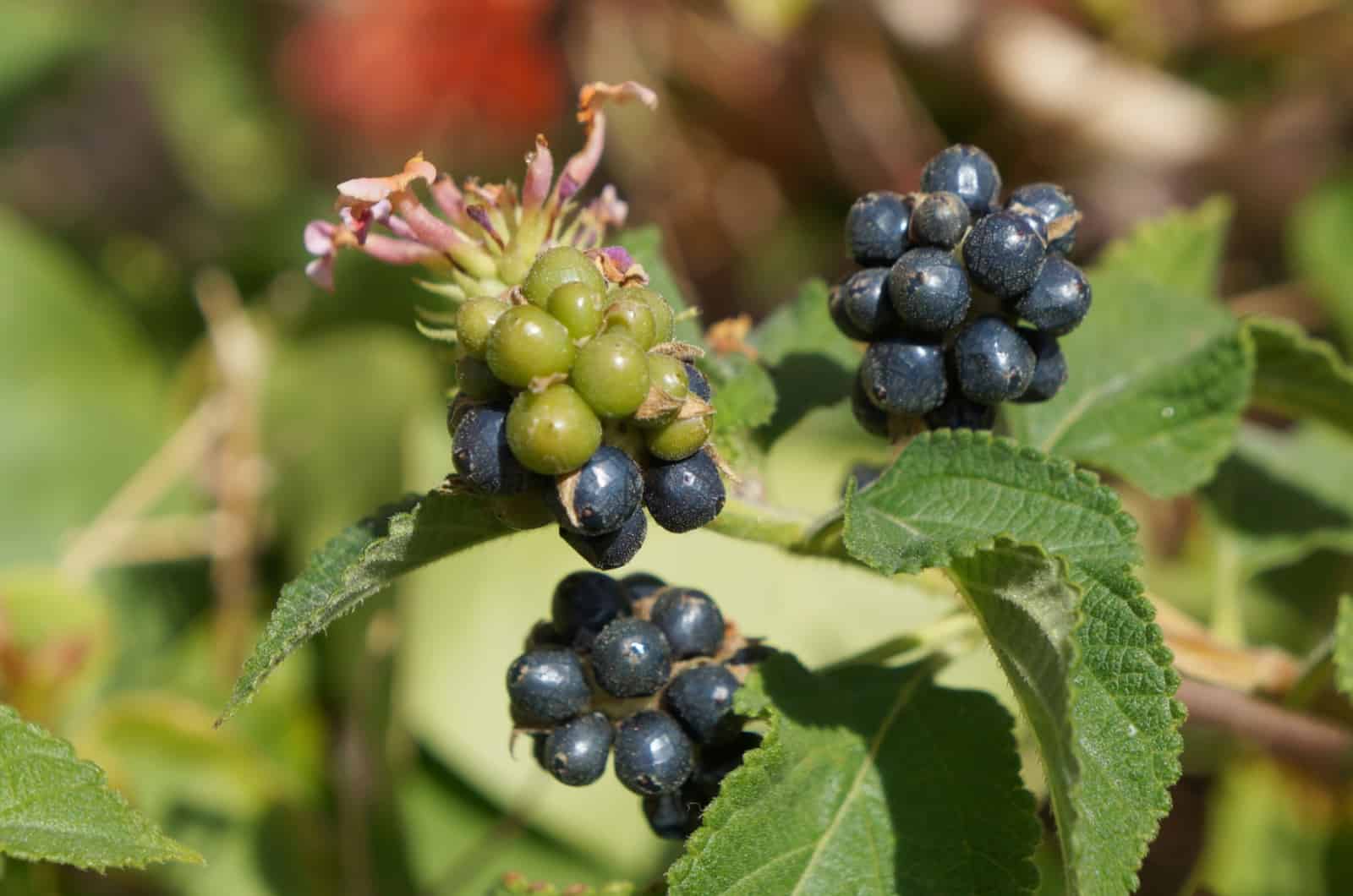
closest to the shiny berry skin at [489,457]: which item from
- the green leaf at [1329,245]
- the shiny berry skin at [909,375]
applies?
the shiny berry skin at [909,375]

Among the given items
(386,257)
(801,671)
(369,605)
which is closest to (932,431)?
(801,671)

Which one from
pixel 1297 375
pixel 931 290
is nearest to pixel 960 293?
pixel 931 290

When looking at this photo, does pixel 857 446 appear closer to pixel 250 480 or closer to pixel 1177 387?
pixel 1177 387

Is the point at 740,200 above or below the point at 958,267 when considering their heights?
below

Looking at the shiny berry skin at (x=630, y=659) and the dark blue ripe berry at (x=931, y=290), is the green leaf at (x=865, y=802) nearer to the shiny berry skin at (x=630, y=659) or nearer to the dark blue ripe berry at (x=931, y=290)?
the shiny berry skin at (x=630, y=659)

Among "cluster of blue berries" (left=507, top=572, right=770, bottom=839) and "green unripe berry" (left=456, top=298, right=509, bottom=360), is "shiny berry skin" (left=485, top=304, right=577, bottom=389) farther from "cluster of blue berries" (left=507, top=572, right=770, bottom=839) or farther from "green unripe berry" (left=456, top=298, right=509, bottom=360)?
"cluster of blue berries" (left=507, top=572, right=770, bottom=839)

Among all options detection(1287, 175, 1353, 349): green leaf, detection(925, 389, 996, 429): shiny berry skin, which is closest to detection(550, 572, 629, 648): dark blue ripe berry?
detection(925, 389, 996, 429): shiny berry skin
